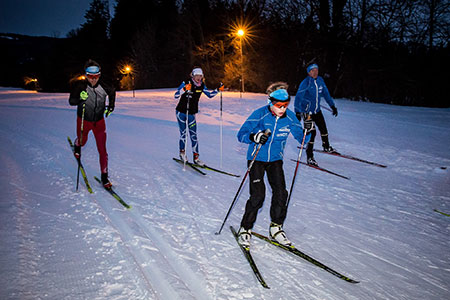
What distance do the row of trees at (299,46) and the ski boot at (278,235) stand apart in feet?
54.4

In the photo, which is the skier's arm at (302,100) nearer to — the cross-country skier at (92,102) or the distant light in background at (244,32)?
the cross-country skier at (92,102)

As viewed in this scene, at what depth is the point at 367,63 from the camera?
18188mm

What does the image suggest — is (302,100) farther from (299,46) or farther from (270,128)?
(299,46)

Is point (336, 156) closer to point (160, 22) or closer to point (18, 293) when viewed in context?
point (18, 293)

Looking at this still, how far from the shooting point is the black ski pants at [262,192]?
3.28m

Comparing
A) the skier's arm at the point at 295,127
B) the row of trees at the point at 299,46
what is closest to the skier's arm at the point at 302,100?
the skier's arm at the point at 295,127

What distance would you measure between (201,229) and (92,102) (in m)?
2.76

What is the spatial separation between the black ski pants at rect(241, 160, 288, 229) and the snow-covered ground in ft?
1.14

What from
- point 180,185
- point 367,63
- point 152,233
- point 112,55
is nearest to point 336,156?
point 180,185

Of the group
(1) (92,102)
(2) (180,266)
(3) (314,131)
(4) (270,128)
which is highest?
(1) (92,102)

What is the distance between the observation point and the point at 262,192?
3285 mm

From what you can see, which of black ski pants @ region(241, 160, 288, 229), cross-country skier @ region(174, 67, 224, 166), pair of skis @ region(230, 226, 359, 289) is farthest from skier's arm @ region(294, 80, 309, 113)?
pair of skis @ region(230, 226, 359, 289)

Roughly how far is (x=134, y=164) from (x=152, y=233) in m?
3.12

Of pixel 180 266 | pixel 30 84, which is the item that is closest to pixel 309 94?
pixel 180 266
